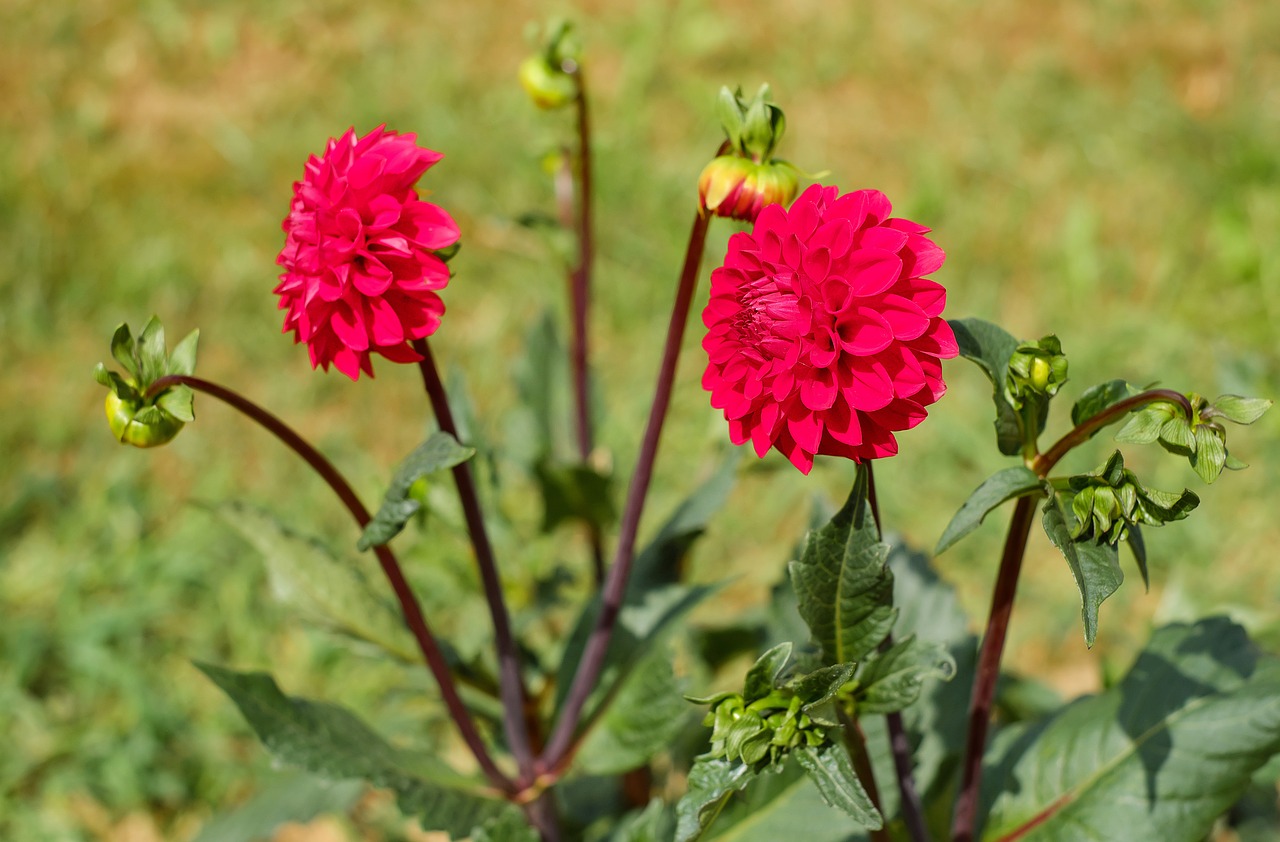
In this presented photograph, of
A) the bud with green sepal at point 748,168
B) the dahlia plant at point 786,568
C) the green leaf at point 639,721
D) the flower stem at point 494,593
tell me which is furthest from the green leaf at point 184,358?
the green leaf at point 639,721

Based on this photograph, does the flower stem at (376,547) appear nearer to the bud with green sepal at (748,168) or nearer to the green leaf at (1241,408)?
the bud with green sepal at (748,168)

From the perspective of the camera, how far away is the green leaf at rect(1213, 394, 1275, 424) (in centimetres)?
79

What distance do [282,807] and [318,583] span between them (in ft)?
0.89

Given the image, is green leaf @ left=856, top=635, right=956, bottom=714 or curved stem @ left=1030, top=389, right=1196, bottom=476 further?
green leaf @ left=856, top=635, right=956, bottom=714

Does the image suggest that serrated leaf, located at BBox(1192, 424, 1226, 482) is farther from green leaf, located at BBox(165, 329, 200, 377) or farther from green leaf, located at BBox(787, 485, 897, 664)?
green leaf, located at BBox(165, 329, 200, 377)

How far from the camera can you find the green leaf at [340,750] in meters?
1.07

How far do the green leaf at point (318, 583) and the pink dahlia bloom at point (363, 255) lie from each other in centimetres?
43

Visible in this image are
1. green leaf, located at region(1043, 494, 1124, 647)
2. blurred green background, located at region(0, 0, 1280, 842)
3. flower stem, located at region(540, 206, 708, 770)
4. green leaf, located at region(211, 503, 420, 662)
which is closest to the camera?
green leaf, located at region(1043, 494, 1124, 647)

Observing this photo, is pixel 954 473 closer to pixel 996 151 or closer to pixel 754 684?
pixel 996 151

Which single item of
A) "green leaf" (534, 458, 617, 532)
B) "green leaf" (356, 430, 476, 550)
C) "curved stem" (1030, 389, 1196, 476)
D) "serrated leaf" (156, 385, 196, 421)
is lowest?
"curved stem" (1030, 389, 1196, 476)

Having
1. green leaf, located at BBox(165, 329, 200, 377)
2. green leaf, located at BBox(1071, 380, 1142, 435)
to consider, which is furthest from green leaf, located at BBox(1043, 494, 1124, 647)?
green leaf, located at BBox(165, 329, 200, 377)

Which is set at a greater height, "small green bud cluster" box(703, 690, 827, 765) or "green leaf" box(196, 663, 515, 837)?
"green leaf" box(196, 663, 515, 837)

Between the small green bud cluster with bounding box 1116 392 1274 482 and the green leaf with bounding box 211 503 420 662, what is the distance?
80 centimetres

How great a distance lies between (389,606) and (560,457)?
0.46 metres
